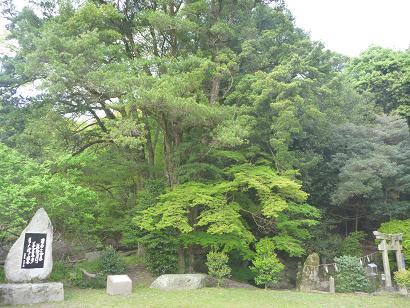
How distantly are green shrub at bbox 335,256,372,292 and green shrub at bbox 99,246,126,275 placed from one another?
8162 mm

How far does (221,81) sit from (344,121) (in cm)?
744

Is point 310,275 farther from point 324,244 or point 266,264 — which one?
point 324,244

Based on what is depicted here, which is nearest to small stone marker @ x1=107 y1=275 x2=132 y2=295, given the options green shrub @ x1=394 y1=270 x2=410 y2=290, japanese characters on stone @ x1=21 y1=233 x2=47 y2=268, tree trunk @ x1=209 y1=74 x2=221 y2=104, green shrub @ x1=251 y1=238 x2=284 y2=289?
japanese characters on stone @ x1=21 y1=233 x2=47 y2=268

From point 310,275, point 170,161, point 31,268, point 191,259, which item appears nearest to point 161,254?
point 191,259

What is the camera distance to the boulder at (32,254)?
35.5ft

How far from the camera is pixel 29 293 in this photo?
34.6 ft

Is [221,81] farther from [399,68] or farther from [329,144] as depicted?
[399,68]

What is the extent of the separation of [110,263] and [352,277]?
8870 mm

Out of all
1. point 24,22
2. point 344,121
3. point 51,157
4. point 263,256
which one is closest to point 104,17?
point 24,22

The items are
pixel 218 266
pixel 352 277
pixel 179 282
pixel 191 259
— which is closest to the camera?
pixel 179 282

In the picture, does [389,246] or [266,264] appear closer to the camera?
[266,264]

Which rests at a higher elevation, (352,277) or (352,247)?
(352,247)

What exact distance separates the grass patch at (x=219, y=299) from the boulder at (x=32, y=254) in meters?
1.19

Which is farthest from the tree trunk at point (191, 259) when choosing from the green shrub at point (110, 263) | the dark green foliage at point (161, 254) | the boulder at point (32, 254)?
the boulder at point (32, 254)
